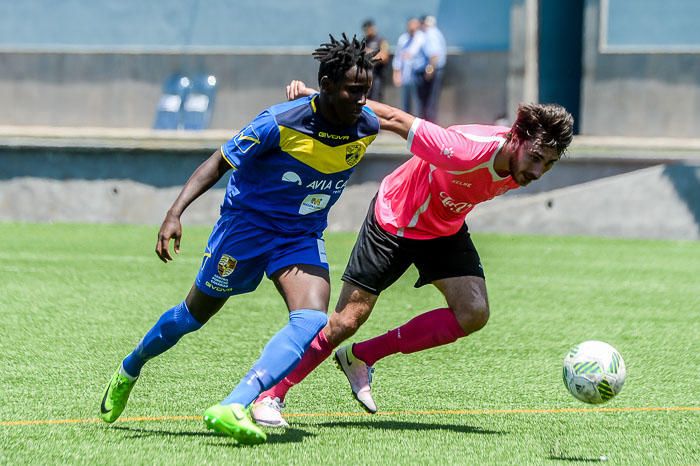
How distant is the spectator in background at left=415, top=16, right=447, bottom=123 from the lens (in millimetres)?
19516

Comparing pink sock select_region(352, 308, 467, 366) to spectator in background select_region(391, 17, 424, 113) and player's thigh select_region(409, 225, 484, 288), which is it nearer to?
player's thigh select_region(409, 225, 484, 288)

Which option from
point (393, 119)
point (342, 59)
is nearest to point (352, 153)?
point (393, 119)

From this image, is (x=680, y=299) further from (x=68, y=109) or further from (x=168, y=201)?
(x=68, y=109)

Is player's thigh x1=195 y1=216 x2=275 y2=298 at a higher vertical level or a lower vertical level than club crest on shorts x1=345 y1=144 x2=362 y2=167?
lower

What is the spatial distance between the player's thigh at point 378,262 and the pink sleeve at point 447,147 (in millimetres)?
661

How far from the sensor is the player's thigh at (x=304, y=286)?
19.3 feet

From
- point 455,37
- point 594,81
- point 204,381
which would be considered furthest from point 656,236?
point 204,381

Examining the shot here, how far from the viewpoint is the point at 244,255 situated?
6.06m

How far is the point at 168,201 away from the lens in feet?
55.4

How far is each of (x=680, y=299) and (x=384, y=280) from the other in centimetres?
538

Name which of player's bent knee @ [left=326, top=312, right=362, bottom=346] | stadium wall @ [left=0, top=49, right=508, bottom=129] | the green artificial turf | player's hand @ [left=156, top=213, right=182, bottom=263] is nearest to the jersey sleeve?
player's hand @ [left=156, top=213, right=182, bottom=263]

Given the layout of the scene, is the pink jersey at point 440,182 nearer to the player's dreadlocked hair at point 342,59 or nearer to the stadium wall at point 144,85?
the player's dreadlocked hair at point 342,59

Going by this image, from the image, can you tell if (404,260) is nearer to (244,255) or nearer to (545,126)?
(244,255)

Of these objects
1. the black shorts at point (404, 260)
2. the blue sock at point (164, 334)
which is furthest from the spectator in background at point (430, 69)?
the blue sock at point (164, 334)
